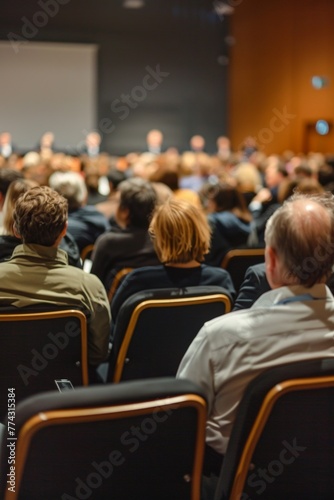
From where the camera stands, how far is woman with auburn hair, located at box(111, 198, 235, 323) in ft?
9.10

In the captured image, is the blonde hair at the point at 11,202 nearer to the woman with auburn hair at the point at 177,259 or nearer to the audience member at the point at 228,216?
the woman with auburn hair at the point at 177,259

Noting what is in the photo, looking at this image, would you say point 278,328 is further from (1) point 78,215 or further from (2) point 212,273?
(1) point 78,215

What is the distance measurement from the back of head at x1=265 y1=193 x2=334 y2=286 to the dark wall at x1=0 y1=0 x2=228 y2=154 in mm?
13084

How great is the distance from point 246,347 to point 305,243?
0.32m

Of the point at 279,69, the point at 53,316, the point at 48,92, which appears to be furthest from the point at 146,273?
the point at 279,69

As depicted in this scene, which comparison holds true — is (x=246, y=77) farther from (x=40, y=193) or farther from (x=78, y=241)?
(x=40, y=193)

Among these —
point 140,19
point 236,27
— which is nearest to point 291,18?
point 236,27

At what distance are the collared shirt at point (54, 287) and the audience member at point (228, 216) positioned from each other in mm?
1783

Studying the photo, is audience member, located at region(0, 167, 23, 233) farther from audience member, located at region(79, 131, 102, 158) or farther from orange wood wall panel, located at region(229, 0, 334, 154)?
orange wood wall panel, located at region(229, 0, 334, 154)

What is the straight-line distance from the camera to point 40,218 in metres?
2.55

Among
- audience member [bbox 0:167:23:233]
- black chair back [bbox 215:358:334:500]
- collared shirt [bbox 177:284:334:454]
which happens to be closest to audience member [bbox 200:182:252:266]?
audience member [bbox 0:167:23:233]

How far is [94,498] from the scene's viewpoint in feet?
4.64

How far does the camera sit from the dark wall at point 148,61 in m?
14.1

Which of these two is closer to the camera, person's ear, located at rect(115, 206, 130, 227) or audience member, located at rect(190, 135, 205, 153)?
person's ear, located at rect(115, 206, 130, 227)
